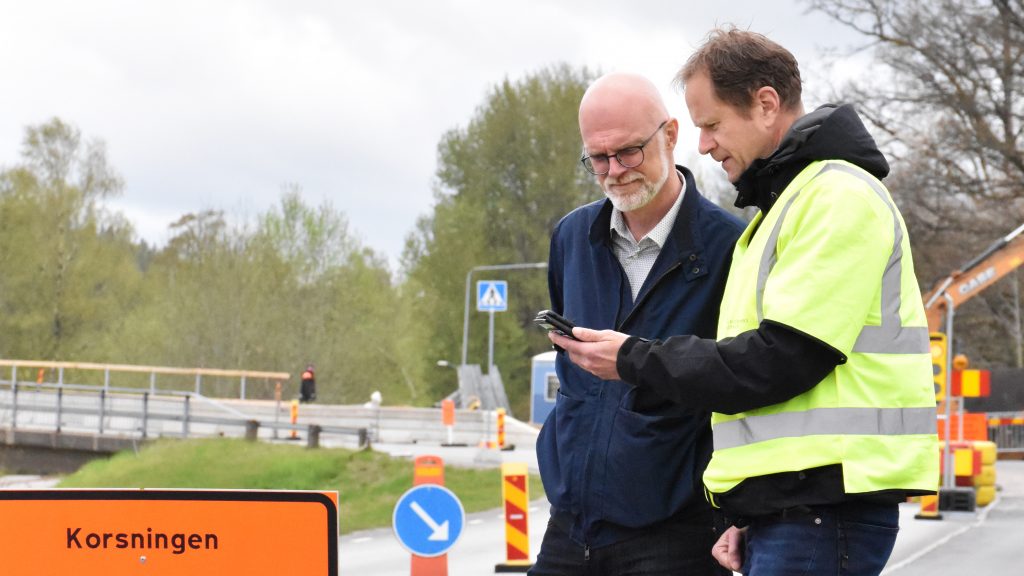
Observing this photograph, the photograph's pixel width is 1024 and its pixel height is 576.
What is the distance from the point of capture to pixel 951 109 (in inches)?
1345

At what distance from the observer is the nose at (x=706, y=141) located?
3217 millimetres

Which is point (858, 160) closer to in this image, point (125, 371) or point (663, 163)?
point (663, 163)

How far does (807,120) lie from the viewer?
311 centimetres

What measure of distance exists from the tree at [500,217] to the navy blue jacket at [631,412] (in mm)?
48816

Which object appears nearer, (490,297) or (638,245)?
(638,245)

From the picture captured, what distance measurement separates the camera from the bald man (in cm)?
363

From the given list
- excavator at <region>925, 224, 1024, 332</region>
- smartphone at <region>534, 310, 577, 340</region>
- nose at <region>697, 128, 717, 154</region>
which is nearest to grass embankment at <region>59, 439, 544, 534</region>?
excavator at <region>925, 224, 1024, 332</region>

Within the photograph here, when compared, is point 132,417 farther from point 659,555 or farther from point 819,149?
point 819,149

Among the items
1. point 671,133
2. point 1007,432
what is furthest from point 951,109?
point 671,133

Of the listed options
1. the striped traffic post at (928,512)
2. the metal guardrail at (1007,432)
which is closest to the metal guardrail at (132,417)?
the striped traffic post at (928,512)

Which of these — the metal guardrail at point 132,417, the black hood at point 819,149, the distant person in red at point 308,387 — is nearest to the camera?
the black hood at point 819,149

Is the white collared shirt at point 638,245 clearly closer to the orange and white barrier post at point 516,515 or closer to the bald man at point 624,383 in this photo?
the bald man at point 624,383

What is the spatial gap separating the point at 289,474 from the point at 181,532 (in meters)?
22.7

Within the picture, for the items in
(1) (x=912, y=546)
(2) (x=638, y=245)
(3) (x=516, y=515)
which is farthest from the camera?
(1) (x=912, y=546)
